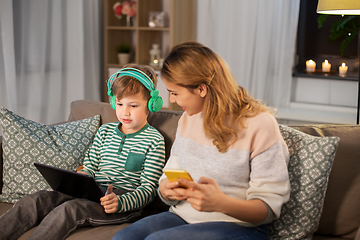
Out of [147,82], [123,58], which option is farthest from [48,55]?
[147,82]

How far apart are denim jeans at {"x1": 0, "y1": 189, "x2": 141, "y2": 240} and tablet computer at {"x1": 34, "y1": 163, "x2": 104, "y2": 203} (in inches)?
1.4

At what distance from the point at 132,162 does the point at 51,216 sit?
38 centimetres

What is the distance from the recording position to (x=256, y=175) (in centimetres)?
122

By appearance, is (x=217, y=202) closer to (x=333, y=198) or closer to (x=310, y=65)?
(x=333, y=198)

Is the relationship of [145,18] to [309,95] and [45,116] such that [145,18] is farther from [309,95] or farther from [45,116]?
[309,95]

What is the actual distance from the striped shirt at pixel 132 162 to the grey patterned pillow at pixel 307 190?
517 mm

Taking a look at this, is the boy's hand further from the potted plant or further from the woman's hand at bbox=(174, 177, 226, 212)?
the potted plant

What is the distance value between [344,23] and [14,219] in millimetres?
3091

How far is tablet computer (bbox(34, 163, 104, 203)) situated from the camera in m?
1.31

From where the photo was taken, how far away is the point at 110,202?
4.70 feet

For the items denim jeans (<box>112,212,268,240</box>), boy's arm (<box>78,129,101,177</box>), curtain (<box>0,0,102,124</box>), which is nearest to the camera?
denim jeans (<box>112,212,268,240</box>)

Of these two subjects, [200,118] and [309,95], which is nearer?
[200,118]

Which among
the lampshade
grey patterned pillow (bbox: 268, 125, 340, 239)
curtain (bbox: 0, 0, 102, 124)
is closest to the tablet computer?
grey patterned pillow (bbox: 268, 125, 340, 239)

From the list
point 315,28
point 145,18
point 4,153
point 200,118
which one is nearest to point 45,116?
point 145,18
